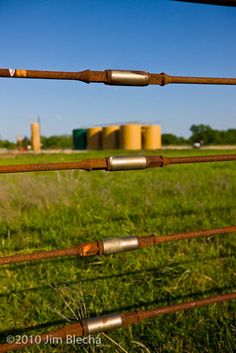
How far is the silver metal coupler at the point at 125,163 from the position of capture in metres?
1.21

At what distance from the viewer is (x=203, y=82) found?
145 cm

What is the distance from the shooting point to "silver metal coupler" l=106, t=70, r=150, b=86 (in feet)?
3.92

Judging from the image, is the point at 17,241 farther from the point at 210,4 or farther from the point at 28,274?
the point at 210,4

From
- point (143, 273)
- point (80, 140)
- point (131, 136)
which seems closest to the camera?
point (143, 273)

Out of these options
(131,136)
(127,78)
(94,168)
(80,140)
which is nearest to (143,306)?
(94,168)

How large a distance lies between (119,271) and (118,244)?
61.4 inches

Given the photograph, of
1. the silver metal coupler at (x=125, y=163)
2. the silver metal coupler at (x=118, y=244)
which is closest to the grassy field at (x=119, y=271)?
the silver metal coupler at (x=118, y=244)

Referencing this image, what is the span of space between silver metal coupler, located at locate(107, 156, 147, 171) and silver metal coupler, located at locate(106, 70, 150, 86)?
0.26m

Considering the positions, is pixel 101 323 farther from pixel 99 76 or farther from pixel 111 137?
pixel 111 137

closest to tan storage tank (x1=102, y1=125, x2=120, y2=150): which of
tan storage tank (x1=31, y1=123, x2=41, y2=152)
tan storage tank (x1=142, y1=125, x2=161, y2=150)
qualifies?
tan storage tank (x1=142, y1=125, x2=161, y2=150)

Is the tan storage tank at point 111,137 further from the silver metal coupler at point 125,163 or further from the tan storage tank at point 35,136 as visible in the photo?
the silver metal coupler at point 125,163

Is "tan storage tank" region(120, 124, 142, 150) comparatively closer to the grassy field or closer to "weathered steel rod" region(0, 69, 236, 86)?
the grassy field

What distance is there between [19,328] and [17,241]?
1404 millimetres

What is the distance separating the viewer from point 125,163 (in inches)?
48.0
